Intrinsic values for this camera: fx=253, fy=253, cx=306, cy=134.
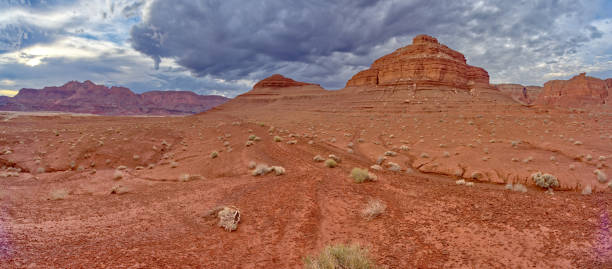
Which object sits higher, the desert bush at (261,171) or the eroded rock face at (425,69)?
the eroded rock face at (425,69)

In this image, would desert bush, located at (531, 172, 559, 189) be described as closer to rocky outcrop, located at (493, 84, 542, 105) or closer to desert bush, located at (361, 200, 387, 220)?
desert bush, located at (361, 200, 387, 220)

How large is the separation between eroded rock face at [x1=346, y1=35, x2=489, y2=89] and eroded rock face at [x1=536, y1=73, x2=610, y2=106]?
3238 cm

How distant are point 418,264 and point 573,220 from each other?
12.5 ft

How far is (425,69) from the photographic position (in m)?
54.1

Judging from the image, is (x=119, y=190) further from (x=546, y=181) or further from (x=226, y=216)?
(x=546, y=181)

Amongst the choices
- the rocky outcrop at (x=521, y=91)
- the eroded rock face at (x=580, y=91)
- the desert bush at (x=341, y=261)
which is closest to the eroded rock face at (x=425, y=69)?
the eroded rock face at (x=580, y=91)

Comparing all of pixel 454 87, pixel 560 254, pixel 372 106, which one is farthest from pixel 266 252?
pixel 454 87

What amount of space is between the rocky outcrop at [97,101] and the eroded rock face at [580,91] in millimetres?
181623

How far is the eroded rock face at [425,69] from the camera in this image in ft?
173

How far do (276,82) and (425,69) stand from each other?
2388 inches

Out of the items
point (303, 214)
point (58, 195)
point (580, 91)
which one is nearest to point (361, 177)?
point (303, 214)

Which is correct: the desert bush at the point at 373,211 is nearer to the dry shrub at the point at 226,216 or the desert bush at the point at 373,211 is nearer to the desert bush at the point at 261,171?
the dry shrub at the point at 226,216

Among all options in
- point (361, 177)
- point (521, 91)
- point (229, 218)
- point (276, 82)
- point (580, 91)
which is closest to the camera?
point (229, 218)

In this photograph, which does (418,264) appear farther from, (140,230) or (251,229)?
(140,230)
